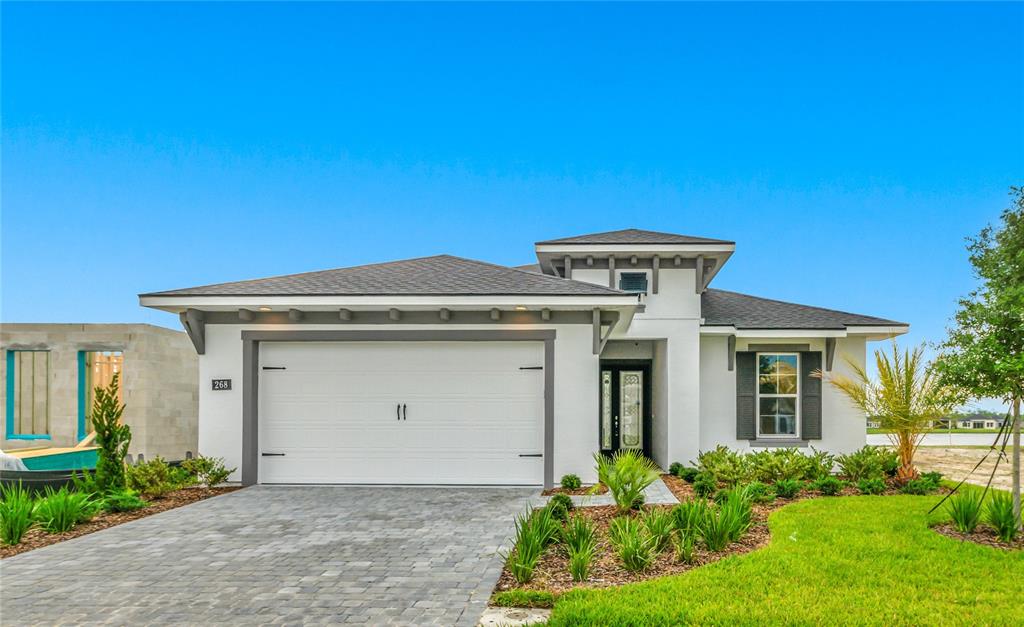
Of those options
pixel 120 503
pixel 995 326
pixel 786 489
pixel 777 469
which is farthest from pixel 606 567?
pixel 120 503

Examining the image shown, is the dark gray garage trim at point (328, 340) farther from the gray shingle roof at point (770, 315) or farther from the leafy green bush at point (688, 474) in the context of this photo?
the gray shingle roof at point (770, 315)

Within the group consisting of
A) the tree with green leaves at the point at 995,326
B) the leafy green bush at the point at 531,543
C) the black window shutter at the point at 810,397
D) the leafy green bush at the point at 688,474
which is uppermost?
the tree with green leaves at the point at 995,326

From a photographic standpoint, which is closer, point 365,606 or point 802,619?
point 802,619

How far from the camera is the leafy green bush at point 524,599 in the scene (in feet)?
14.4

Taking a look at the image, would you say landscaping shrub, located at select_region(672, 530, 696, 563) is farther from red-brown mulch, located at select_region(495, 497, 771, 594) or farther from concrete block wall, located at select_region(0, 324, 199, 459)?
concrete block wall, located at select_region(0, 324, 199, 459)

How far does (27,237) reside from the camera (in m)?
15.1

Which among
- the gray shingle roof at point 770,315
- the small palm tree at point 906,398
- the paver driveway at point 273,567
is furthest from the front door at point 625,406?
the paver driveway at point 273,567

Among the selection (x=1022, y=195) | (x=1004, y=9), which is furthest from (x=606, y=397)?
(x=1004, y=9)

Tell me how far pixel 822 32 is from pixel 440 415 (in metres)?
12.9

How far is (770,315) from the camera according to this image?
41.5 feet

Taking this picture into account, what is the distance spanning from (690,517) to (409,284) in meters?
5.83

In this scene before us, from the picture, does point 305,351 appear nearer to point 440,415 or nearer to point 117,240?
point 440,415

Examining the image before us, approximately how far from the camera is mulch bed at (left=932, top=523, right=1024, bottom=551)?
6.05 meters

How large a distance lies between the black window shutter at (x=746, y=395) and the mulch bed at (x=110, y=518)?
31.1ft
